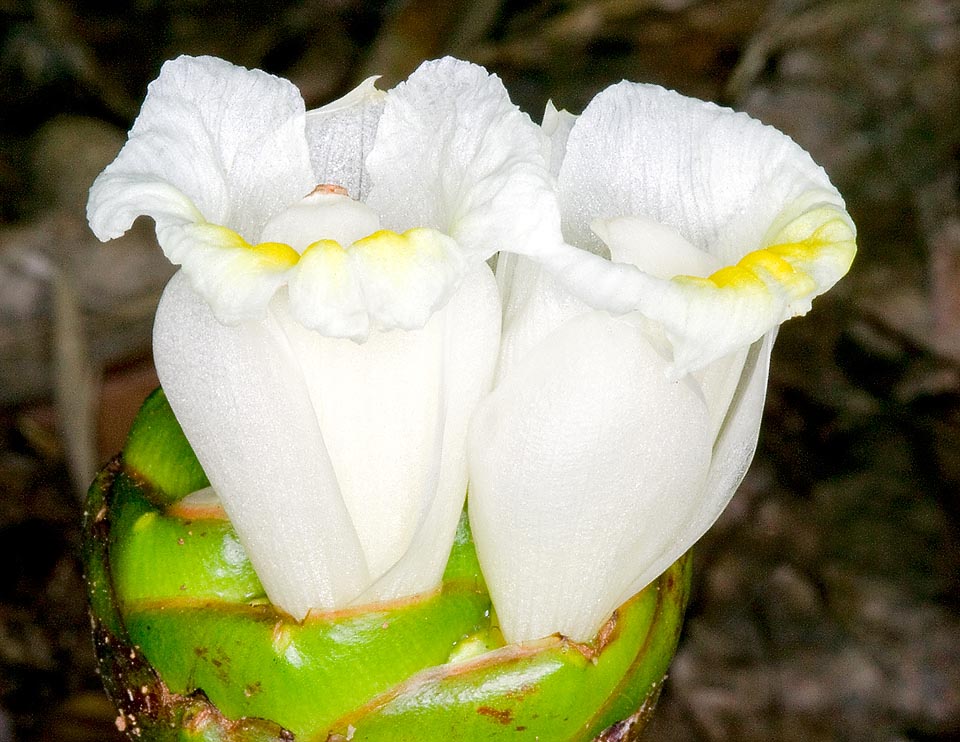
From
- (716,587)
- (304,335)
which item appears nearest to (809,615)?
(716,587)

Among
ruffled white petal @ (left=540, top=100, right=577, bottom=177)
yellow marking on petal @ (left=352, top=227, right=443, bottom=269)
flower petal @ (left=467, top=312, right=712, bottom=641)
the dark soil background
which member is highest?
yellow marking on petal @ (left=352, top=227, right=443, bottom=269)

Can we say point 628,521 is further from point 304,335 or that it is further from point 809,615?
point 809,615

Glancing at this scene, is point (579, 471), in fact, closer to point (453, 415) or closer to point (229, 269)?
point (453, 415)

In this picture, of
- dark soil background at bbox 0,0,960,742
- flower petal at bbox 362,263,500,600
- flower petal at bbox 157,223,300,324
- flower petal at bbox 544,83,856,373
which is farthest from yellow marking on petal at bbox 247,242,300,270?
dark soil background at bbox 0,0,960,742

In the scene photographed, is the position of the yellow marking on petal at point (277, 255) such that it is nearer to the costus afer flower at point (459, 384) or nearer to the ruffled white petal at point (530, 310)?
the costus afer flower at point (459, 384)

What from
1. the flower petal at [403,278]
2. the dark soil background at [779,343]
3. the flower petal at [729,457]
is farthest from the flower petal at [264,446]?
the dark soil background at [779,343]

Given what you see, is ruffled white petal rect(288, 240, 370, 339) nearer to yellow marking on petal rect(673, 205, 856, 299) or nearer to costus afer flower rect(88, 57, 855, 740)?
costus afer flower rect(88, 57, 855, 740)
